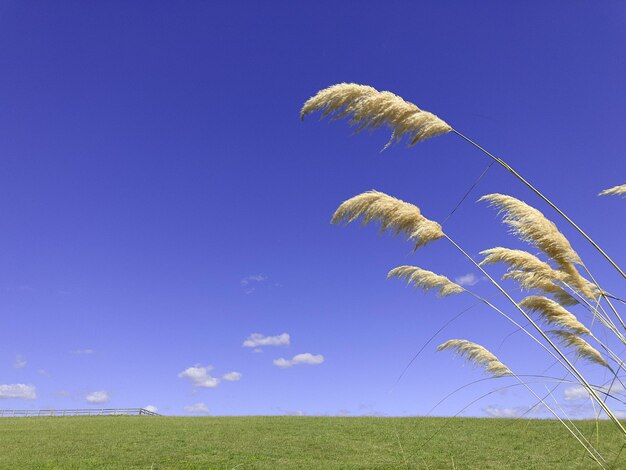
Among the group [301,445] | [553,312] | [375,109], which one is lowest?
[301,445]

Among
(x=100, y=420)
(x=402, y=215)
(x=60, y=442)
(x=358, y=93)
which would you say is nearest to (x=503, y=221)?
(x=402, y=215)

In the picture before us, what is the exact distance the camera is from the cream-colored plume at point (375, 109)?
355 centimetres

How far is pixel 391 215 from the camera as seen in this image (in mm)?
3852

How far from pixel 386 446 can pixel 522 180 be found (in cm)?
1587

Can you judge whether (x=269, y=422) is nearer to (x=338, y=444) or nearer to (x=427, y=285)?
(x=338, y=444)

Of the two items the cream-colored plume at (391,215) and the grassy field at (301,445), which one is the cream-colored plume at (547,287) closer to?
the cream-colored plume at (391,215)

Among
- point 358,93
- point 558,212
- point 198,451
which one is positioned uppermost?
point 358,93

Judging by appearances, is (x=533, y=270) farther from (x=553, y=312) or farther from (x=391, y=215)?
(x=391, y=215)

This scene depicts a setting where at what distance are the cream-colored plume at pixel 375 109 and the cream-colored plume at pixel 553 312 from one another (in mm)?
1662

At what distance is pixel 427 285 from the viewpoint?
462 cm

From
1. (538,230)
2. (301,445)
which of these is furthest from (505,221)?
(301,445)

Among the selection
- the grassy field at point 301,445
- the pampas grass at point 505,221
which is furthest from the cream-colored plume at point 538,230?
the grassy field at point 301,445

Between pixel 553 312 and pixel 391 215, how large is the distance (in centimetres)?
162

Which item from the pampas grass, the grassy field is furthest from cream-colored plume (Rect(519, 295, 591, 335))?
the grassy field
